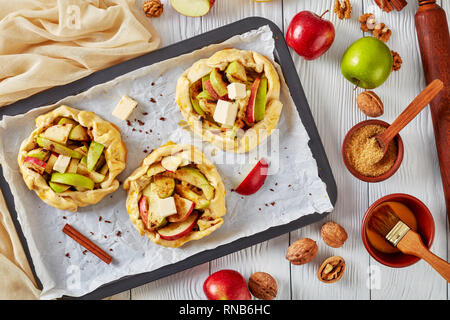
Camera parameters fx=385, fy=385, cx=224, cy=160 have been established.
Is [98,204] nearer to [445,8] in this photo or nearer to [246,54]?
[246,54]

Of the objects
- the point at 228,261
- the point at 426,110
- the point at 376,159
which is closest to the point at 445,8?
the point at 426,110

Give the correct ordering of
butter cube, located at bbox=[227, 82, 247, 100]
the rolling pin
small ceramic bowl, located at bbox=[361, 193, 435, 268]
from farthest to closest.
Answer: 1. the rolling pin
2. small ceramic bowl, located at bbox=[361, 193, 435, 268]
3. butter cube, located at bbox=[227, 82, 247, 100]

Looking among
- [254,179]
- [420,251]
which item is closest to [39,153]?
[254,179]

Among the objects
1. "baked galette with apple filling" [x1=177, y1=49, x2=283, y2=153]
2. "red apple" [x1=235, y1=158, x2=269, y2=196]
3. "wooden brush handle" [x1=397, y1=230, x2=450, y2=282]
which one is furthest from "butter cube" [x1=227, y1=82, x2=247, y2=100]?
"wooden brush handle" [x1=397, y1=230, x2=450, y2=282]

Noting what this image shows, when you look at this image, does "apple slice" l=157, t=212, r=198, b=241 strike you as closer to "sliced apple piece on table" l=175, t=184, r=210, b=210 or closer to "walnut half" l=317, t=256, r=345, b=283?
"sliced apple piece on table" l=175, t=184, r=210, b=210

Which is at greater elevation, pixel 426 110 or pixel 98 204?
pixel 426 110
